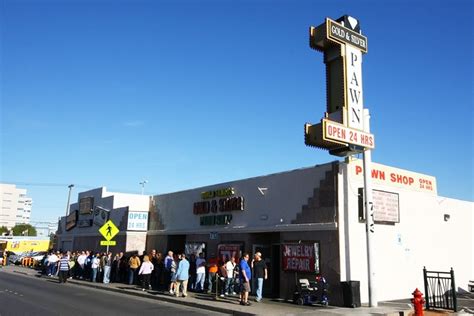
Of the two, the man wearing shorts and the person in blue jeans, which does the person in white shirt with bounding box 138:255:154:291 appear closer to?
the person in blue jeans

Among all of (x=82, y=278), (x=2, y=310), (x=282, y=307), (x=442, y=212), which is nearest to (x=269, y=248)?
(x=282, y=307)

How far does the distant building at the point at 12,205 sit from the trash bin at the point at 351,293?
170 m

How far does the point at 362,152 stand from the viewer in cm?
1641

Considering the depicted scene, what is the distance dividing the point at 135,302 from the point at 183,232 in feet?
25.0

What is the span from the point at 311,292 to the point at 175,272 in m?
5.74

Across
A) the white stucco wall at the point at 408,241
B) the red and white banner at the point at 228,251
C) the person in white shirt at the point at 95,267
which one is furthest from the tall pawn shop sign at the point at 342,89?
the person in white shirt at the point at 95,267

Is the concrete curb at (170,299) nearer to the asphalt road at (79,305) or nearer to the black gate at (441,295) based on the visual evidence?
the asphalt road at (79,305)

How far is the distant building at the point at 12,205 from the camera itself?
16838cm

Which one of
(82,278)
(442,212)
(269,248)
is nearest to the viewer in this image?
(269,248)

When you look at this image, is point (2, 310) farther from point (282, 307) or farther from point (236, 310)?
point (282, 307)

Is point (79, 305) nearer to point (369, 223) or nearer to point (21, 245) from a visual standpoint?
point (369, 223)

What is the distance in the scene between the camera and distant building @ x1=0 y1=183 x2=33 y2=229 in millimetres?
168375

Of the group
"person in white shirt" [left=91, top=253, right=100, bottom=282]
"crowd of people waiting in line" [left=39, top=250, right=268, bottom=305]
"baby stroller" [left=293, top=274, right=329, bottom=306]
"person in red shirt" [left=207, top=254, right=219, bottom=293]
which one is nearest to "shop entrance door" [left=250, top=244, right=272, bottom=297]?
"crowd of people waiting in line" [left=39, top=250, right=268, bottom=305]

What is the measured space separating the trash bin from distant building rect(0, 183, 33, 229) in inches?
6711
